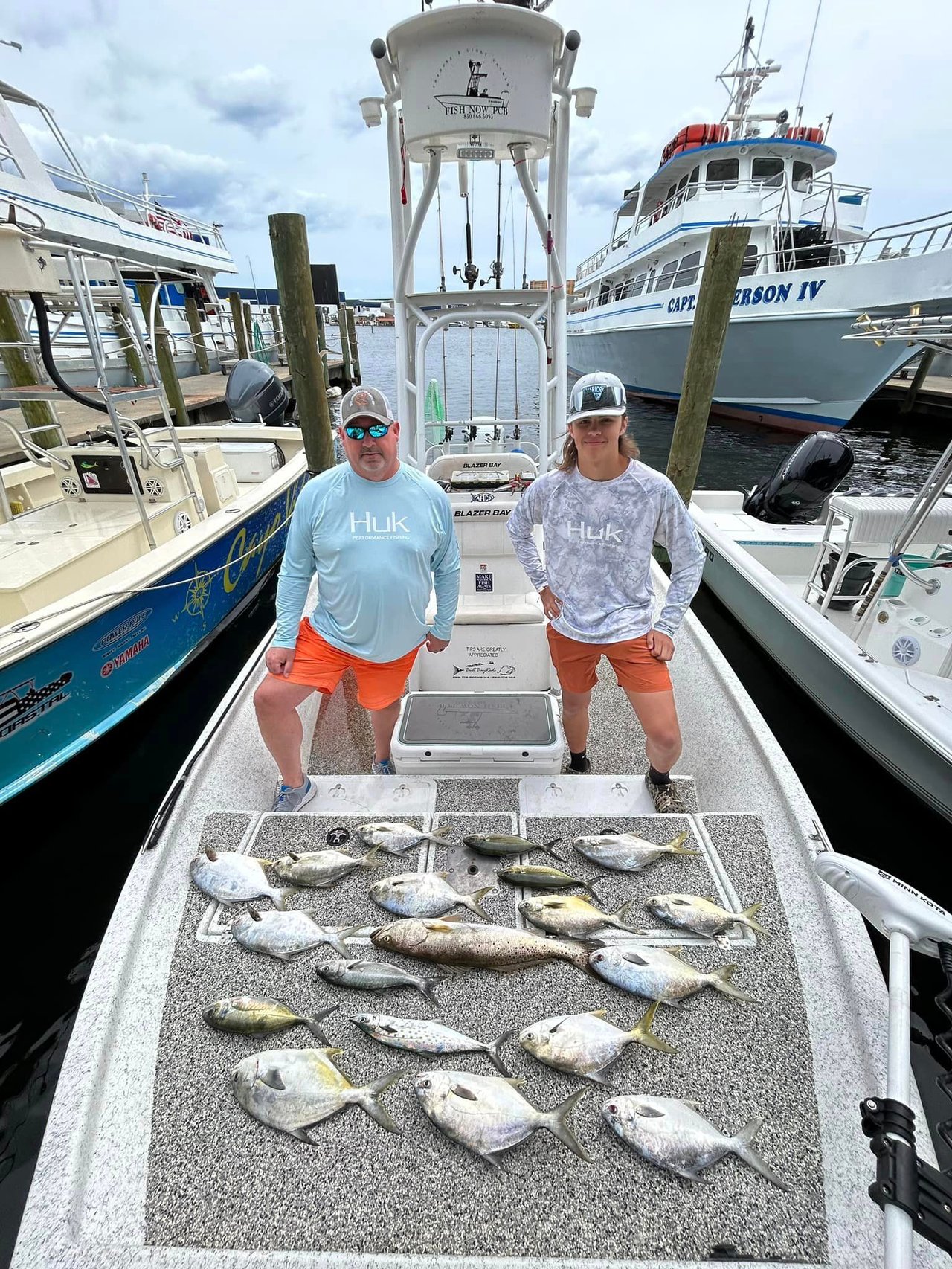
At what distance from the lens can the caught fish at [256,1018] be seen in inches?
62.2

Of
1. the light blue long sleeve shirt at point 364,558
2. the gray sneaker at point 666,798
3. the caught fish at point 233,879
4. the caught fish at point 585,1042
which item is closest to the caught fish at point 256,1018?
the caught fish at point 233,879

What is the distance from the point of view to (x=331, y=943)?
179cm

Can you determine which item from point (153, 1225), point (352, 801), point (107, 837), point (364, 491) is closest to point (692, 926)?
point (352, 801)

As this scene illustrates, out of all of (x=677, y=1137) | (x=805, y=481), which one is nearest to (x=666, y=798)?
(x=677, y=1137)

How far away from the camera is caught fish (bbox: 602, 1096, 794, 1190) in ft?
4.32

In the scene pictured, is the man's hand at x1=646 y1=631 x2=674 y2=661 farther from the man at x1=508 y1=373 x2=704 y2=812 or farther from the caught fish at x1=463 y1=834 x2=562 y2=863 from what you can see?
the caught fish at x1=463 y1=834 x2=562 y2=863

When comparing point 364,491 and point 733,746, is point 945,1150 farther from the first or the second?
point 364,491

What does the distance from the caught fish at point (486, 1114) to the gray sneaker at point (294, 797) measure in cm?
118

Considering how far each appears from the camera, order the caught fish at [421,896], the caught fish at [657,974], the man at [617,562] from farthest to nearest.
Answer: the man at [617,562], the caught fish at [421,896], the caught fish at [657,974]

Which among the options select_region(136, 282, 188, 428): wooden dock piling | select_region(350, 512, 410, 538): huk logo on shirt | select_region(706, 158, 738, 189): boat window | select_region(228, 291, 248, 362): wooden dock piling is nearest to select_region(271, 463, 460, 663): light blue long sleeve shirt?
select_region(350, 512, 410, 538): huk logo on shirt

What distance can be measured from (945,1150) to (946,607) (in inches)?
118

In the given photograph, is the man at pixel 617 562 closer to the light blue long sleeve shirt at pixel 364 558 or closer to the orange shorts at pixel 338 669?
the light blue long sleeve shirt at pixel 364 558

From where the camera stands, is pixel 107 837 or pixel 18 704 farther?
pixel 107 837

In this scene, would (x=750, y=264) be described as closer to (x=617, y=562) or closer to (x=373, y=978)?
(x=617, y=562)
